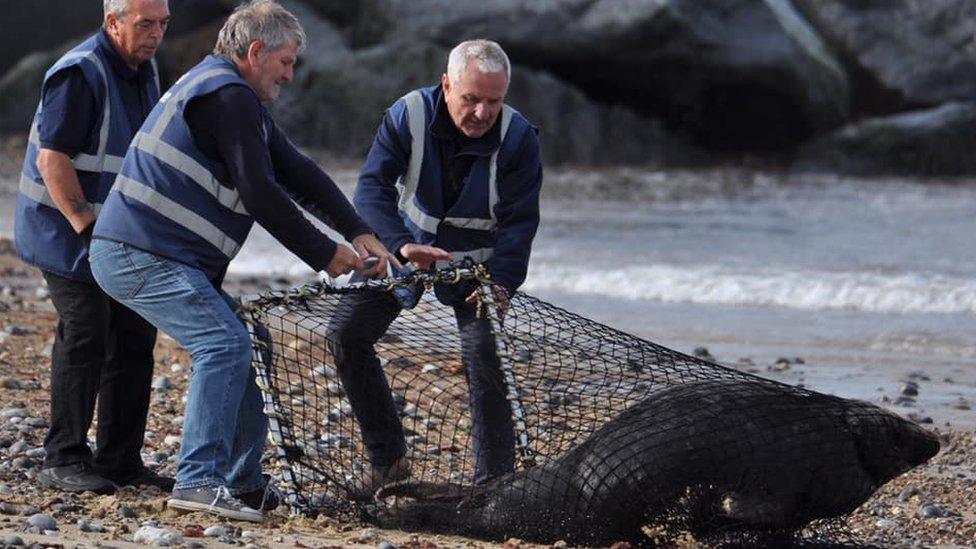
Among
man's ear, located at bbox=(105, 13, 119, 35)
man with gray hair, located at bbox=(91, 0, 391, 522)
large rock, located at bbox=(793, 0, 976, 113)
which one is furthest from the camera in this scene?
large rock, located at bbox=(793, 0, 976, 113)

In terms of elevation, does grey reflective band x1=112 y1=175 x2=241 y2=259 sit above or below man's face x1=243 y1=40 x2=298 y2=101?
below

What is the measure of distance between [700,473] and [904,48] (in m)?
20.2

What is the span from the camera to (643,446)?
4.62 meters

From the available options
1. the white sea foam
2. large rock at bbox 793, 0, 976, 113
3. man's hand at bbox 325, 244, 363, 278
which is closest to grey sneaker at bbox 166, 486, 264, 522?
man's hand at bbox 325, 244, 363, 278

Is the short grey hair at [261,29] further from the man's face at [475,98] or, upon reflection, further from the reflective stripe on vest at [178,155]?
the man's face at [475,98]

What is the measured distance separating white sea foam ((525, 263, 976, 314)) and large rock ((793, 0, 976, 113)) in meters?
11.6

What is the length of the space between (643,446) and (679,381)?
73 centimetres

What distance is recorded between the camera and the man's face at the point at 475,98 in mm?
4910

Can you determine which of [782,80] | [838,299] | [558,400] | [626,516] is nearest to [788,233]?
[838,299]

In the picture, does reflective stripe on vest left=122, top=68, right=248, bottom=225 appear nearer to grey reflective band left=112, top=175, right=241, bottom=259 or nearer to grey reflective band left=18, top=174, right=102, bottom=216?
grey reflective band left=112, top=175, right=241, bottom=259

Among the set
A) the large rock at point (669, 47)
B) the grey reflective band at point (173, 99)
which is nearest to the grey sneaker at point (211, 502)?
the grey reflective band at point (173, 99)

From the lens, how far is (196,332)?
4621 millimetres

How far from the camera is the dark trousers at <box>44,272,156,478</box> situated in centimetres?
508

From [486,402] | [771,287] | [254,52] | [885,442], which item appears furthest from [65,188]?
[771,287]
